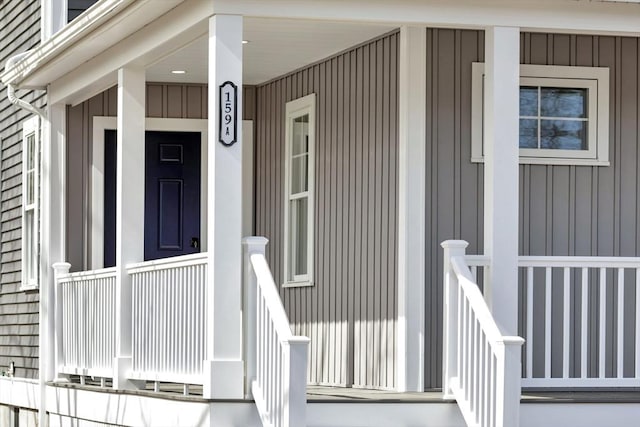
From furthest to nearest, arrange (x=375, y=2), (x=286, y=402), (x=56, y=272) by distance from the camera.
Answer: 1. (x=56, y=272)
2. (x=375, y=2)
3. (x=286, y=402)

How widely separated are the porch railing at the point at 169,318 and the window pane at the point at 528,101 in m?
2.96

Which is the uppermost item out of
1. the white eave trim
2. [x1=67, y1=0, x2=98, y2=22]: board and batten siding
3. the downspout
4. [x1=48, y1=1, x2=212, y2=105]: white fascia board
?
[x1=67, y1=0, x2=98, y2=22]: board and batten siding

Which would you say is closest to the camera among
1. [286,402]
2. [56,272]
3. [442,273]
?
[286,402]

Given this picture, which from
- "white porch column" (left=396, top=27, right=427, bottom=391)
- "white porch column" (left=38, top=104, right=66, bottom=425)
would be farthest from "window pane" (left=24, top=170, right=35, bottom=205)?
"white porch column" (left=396, top=27, right=427, bottom=391)

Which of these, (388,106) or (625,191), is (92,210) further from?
(625,191)

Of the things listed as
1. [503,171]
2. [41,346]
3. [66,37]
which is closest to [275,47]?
[66,37]

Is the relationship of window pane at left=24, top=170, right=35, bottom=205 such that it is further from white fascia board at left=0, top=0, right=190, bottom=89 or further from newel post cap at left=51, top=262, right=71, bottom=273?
newel post cap at left=51, top=262, right=71, bottom=273

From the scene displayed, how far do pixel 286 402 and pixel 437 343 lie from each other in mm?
2324

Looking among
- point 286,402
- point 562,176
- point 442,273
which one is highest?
point 562,176

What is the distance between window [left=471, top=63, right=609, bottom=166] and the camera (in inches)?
423

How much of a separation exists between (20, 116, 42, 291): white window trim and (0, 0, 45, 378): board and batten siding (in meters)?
0.14

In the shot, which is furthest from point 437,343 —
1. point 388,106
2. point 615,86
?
point 615,86

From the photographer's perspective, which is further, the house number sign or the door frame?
the door frame

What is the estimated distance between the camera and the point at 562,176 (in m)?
10.8
